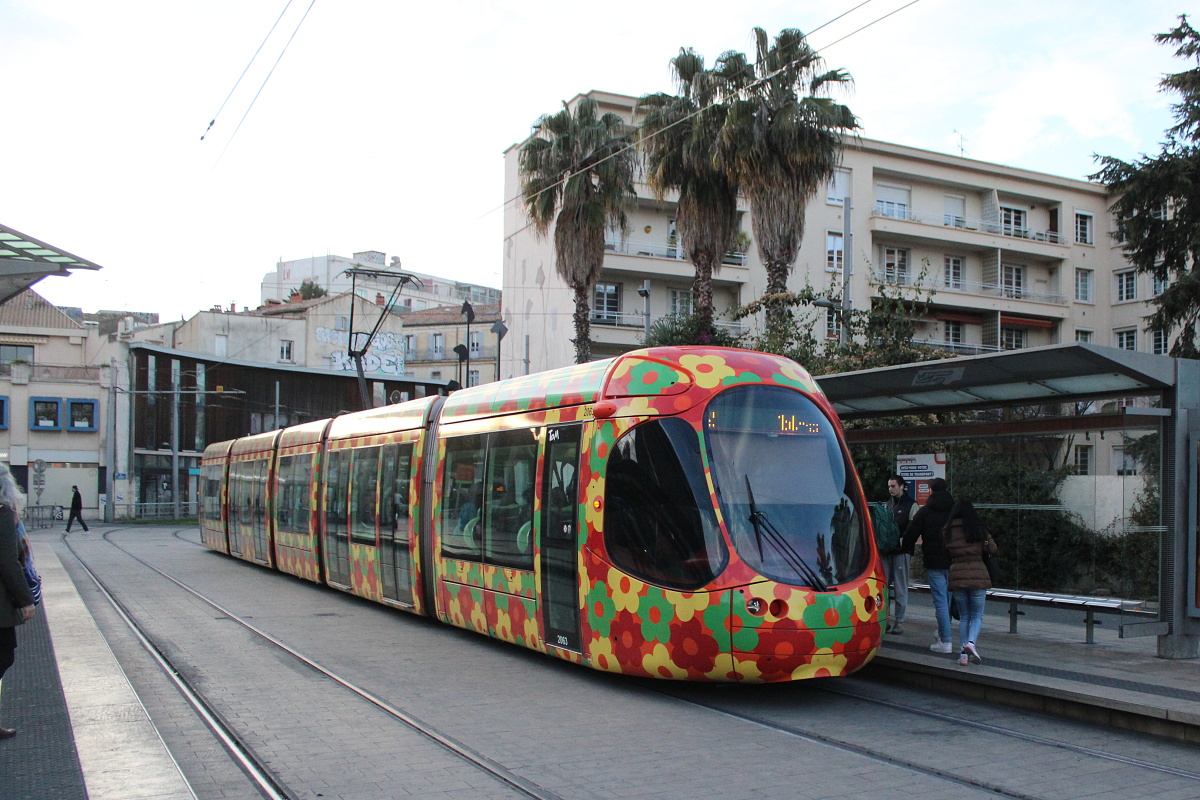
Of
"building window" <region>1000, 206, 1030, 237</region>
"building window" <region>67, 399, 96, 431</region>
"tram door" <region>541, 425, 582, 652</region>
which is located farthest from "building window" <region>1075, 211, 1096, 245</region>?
"building window" <region>67, 399, 96, 431</region>

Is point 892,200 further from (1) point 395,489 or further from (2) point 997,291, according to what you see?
(1) point 395,489

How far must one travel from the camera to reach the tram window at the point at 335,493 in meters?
16.3

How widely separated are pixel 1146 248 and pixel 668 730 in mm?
24981

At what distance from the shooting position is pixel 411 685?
371 inches

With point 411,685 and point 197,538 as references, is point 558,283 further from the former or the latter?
point 411,685

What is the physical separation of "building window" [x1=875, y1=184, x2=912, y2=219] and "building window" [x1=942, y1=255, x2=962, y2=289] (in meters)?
3.38

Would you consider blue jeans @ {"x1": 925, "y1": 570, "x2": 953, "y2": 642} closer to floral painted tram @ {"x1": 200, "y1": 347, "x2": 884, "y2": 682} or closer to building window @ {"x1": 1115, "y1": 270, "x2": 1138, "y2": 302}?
floral painted tram @ {"x1": 200, "y1": 347, "x2": 884, "y2": 682}

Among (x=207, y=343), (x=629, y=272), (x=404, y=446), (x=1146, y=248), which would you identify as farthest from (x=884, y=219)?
(x=207, y=343)

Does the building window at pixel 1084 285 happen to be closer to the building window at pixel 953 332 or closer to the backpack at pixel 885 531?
the building window at pixel 953 332

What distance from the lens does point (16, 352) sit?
5659 cm

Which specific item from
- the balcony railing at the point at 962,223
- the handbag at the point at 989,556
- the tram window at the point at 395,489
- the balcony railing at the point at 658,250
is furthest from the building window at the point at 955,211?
the handbag at the point at 989,556

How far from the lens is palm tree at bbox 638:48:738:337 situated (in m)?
25.5

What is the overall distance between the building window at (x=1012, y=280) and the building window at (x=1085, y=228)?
126 inches

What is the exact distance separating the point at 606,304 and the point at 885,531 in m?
31.6
